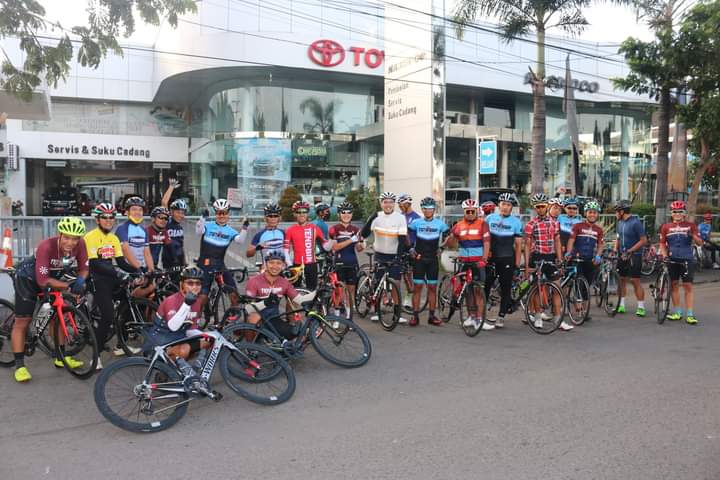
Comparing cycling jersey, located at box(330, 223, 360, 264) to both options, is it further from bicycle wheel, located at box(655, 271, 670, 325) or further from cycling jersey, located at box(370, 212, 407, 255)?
bicycle wheel, located at box(655, 271, 670, 325)

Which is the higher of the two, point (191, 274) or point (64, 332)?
point (191, 274)

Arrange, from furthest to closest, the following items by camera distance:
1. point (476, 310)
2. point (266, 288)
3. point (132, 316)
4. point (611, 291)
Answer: point (611, 291), point (476, 310), point (132, 316), point (266, 288)

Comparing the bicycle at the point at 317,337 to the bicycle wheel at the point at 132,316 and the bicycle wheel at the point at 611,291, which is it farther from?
the bicycle wheel at the point at 611,291

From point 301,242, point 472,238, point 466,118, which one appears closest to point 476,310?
point 472,238

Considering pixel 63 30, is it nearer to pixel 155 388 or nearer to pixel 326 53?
pixel 155 388

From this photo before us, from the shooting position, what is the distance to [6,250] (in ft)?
31.8

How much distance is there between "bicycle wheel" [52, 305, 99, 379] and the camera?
20.7ft

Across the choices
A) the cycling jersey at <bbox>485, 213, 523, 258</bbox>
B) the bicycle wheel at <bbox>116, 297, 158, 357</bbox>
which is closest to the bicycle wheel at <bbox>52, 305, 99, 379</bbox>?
the bicycle wheel at <bbox>116, 297, 158, 357</bbox>

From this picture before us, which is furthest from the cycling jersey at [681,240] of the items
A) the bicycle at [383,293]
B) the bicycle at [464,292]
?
the bicycle at [383,293]

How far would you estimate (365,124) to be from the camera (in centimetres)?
3148

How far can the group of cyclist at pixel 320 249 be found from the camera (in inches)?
252

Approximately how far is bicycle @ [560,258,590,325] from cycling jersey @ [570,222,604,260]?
57cm

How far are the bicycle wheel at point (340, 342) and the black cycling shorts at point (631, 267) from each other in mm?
5634

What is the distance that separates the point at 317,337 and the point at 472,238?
3.13 metres
